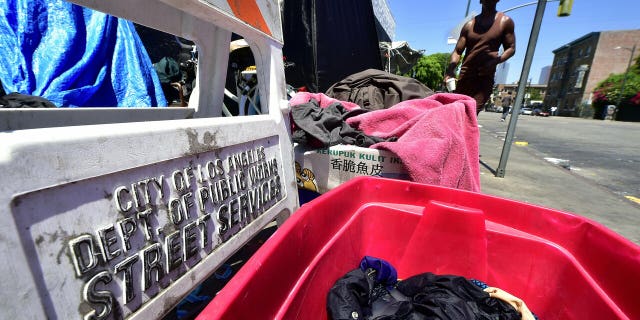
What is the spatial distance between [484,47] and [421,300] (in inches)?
118

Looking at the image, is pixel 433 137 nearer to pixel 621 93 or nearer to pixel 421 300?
pixel 421 300

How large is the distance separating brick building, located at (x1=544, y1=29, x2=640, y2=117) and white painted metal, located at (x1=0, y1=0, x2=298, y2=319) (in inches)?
1926

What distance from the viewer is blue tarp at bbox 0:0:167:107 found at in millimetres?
3129

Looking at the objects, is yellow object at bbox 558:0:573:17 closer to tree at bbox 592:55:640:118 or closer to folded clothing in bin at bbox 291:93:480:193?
folded clothing in bin at bbox 291:93:480:193

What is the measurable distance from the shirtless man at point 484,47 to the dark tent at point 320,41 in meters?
1.67

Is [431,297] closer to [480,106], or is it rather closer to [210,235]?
[210,235]

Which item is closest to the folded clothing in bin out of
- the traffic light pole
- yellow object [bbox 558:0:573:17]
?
the traffic light pole

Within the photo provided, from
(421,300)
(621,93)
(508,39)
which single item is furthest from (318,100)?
(621,93)

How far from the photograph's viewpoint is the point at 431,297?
104cm

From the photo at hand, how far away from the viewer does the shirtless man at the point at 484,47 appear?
3055mm

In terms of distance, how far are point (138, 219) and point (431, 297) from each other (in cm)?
97

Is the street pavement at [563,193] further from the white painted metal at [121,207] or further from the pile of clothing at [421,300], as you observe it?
the white painted metal at [121,207]

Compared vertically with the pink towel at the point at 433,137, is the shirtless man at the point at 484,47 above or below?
above

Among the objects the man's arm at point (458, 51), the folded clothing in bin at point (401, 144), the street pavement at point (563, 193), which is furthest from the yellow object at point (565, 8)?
the folded clothing in bin at point (401, 144)
